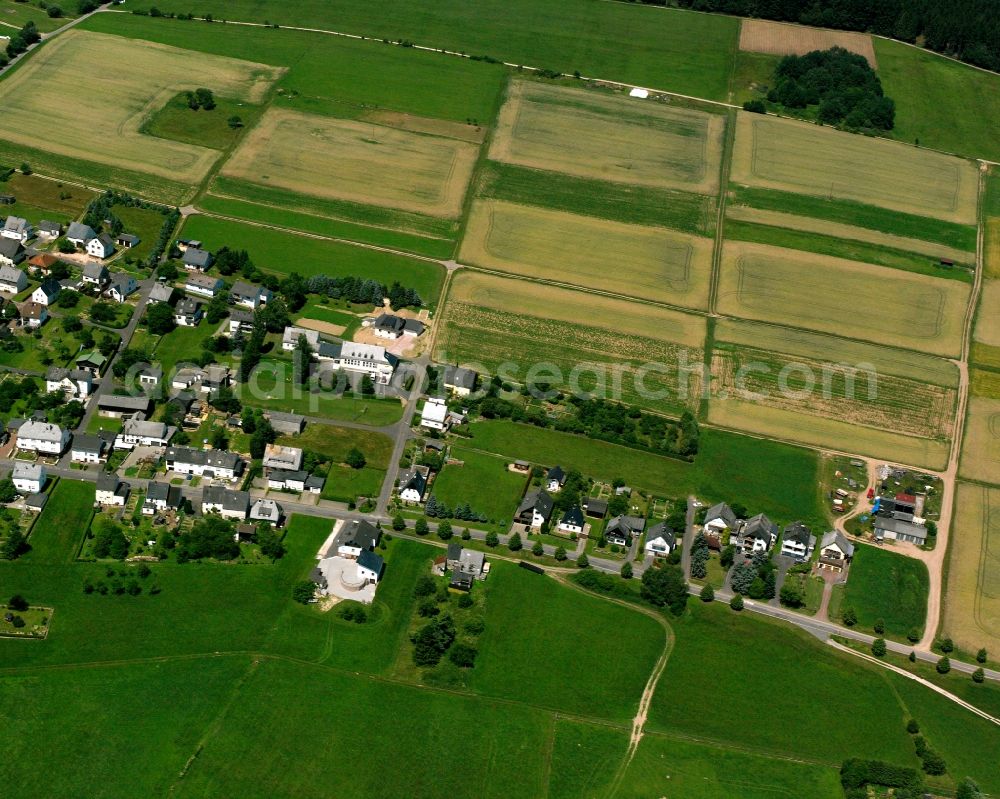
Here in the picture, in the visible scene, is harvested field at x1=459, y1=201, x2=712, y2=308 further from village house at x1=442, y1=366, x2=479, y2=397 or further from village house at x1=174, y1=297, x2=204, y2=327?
village house at x1=174, y1=297, x2=204, y2=327

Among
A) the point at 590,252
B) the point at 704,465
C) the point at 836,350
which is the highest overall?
the point at 590,252

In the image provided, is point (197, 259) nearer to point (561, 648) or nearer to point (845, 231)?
point (561, 648)

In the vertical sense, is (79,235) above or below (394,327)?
above

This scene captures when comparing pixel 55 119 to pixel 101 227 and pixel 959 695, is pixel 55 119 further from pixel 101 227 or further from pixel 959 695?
pixel 959 695

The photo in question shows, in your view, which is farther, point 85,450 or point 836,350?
point 836,350

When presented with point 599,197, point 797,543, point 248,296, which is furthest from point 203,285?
point 797,543

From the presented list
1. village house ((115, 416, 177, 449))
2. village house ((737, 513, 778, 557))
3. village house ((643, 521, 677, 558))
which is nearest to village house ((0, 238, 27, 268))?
village house ((115, 416, 177, 449))

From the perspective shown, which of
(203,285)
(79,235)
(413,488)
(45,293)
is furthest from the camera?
(79,235)
